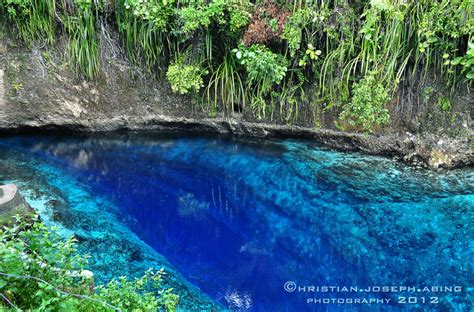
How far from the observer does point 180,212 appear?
479 centimetres

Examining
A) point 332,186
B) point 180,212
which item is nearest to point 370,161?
point 332,186

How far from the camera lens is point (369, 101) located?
5.28m

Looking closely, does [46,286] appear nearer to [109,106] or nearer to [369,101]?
[369,101]

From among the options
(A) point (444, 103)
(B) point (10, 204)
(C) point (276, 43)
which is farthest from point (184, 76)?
(A) point (444, 103)

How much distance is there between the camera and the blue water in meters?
3.68

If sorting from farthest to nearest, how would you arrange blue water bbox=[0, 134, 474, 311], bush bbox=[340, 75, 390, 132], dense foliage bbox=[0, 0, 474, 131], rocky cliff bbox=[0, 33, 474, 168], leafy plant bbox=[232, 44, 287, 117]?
rocky cliff bbox=[0, 33, 474, 168] → leafy plant bbox=[232, 44, 287, 117] → bush bbox=[340, 75, 390, 132] → dense foliage bbox=[0, 0, 474, 131] → blue water bbox=[0, 134, 474, 311]

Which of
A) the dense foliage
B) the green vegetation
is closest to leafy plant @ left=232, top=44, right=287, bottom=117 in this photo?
the dense foliage

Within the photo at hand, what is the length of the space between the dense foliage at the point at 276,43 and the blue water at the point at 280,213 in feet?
2.68

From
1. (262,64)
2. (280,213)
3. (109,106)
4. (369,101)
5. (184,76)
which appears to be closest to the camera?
(280,213)

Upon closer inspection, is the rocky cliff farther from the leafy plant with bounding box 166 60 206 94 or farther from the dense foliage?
the leafy plant with bounding box 166 60 206 94

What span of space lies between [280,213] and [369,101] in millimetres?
1828

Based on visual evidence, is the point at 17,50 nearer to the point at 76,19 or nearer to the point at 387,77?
the point at 76,19

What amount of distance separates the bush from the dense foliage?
1 cm

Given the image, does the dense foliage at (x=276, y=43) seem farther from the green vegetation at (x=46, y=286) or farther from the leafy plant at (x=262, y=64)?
the green vegetation at (x=46, y=286)
